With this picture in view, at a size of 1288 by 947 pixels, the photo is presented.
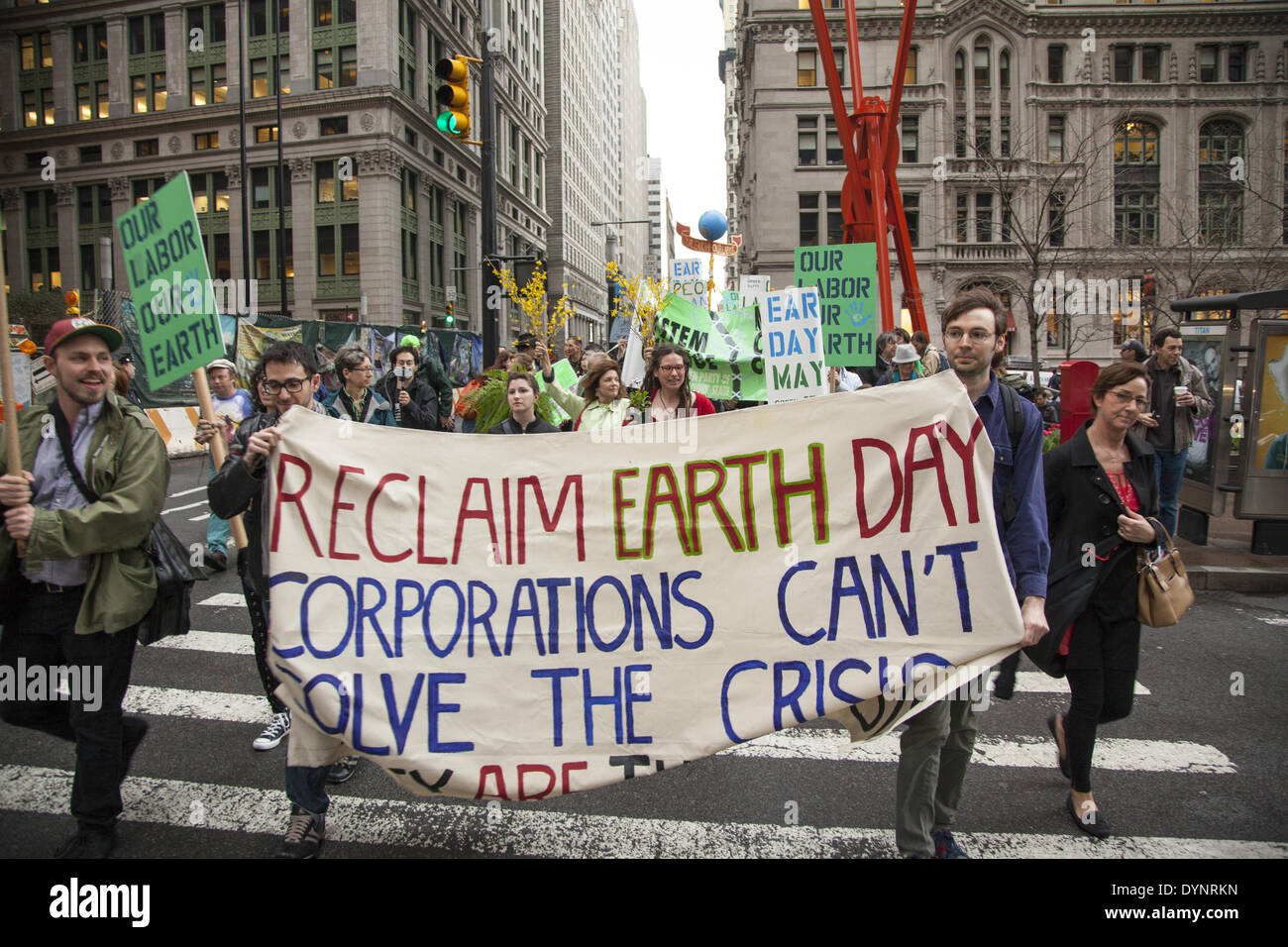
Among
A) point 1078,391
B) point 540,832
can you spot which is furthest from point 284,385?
point 1078,391

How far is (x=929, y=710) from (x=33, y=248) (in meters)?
60.7

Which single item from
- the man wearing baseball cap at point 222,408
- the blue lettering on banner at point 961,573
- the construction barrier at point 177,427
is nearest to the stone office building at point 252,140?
the construction barrier at point 177,427

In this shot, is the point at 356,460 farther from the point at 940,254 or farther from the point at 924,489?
the point at 940,254

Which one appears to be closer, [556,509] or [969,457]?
[969,457]

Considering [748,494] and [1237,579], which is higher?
[748,494]

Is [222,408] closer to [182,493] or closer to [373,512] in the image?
[182,493]

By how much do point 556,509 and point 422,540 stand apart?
52 cm

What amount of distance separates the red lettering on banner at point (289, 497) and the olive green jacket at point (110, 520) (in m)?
0.51

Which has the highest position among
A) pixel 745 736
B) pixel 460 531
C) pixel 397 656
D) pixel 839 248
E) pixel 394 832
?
pixel 839 248

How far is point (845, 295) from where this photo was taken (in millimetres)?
7727

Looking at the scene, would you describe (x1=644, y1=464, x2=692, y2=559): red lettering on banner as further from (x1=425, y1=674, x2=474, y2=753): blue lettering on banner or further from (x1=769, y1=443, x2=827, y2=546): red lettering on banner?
(x1=425, y1=674, x2=474, y2=753): blue lettering on banner

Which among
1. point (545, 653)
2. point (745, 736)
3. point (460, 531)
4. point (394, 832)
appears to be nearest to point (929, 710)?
point (745, 736)

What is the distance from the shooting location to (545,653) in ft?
9.03

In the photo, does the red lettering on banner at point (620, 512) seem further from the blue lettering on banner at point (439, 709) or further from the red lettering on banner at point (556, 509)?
the blue lettering on banner at point (439, 709)
